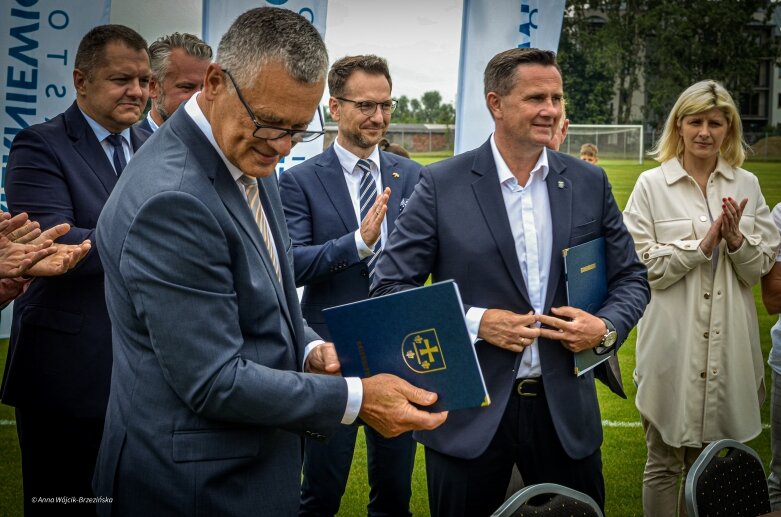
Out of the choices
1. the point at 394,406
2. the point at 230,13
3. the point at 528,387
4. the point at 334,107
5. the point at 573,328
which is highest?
the point at 230,13

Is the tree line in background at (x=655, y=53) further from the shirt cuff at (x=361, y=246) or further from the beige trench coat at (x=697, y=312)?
the shirt cuff at (x=361, y=246)

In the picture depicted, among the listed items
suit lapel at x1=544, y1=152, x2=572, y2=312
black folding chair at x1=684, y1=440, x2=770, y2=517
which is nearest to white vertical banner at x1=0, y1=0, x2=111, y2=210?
suit lapel at x1=544, y1=152, x2=572, y2=312

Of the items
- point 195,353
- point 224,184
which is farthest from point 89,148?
point 195,353

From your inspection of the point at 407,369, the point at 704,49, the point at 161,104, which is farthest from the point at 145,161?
the point at 704,49

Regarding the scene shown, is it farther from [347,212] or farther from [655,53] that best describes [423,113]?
[347,212]

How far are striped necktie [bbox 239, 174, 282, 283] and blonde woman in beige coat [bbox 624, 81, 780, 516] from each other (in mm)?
2520

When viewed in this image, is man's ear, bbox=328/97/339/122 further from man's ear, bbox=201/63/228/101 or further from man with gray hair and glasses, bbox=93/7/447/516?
man's ear, bbox=201/63/228/101

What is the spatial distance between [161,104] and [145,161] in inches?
86.2

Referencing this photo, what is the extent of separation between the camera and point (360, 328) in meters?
2.38

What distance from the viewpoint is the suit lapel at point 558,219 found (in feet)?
10.6

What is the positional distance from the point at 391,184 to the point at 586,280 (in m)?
1.60

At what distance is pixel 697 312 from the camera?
434 cm

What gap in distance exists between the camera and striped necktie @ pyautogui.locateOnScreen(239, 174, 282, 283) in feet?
7.79

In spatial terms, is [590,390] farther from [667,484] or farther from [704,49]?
[704,49]
